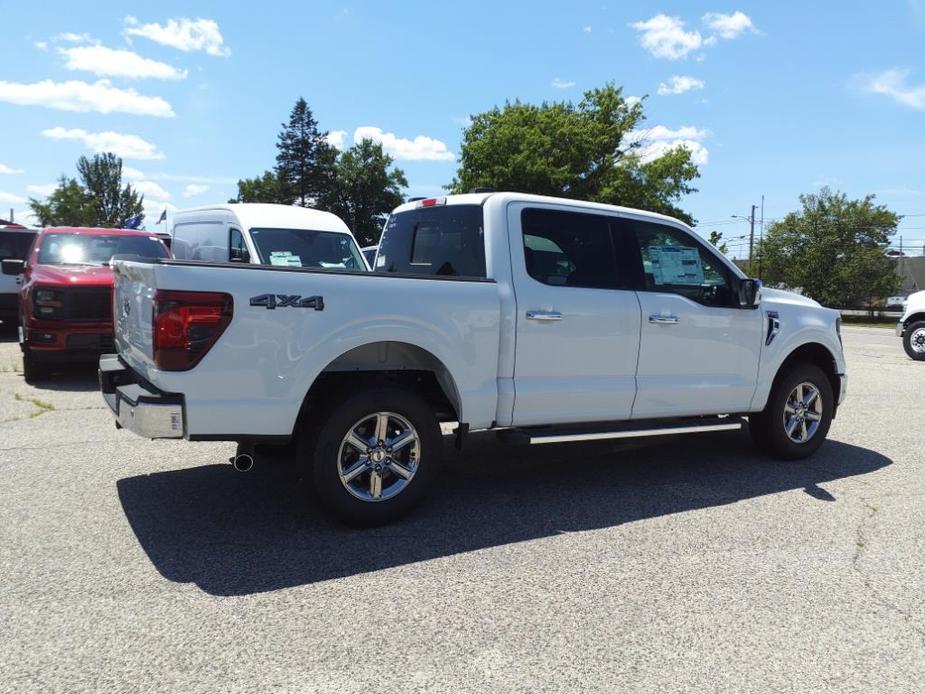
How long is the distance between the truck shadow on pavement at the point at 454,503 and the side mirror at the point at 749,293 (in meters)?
1.33

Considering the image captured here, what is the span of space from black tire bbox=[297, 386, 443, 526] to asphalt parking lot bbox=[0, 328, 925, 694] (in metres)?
0.16

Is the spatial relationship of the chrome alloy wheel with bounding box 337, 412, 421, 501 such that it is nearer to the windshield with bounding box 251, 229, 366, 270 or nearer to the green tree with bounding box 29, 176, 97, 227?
the windshield with bounding box 251, 229, 366, 270

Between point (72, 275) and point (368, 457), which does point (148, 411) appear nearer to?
point (368, 457)

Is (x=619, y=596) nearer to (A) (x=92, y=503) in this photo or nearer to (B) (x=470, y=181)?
(A) (x=92, y=503)

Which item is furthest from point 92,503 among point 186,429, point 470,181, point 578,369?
point 470,181

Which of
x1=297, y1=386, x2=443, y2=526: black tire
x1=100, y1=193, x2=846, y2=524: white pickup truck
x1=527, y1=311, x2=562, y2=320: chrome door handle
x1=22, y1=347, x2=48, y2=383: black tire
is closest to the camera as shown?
x1=100, y1=193, x2=846, y2=524: white pickup truck

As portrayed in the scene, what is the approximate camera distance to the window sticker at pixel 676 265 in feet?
18.5

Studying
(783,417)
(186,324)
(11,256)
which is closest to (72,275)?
(186,324)

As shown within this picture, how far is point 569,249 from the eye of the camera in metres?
5.23

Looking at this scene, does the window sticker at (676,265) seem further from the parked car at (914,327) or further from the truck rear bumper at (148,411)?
the parked car at (914,327)

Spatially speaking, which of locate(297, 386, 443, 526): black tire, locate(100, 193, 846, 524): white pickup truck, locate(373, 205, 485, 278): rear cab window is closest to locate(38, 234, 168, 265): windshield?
locate(373, 205, 485, 278): rear cab window

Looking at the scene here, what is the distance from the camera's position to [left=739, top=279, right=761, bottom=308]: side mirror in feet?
19.1

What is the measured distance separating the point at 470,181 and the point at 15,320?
30.7 m

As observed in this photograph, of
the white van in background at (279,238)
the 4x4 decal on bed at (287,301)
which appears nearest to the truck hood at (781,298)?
the 4x4 decal on bed at (287,301)
